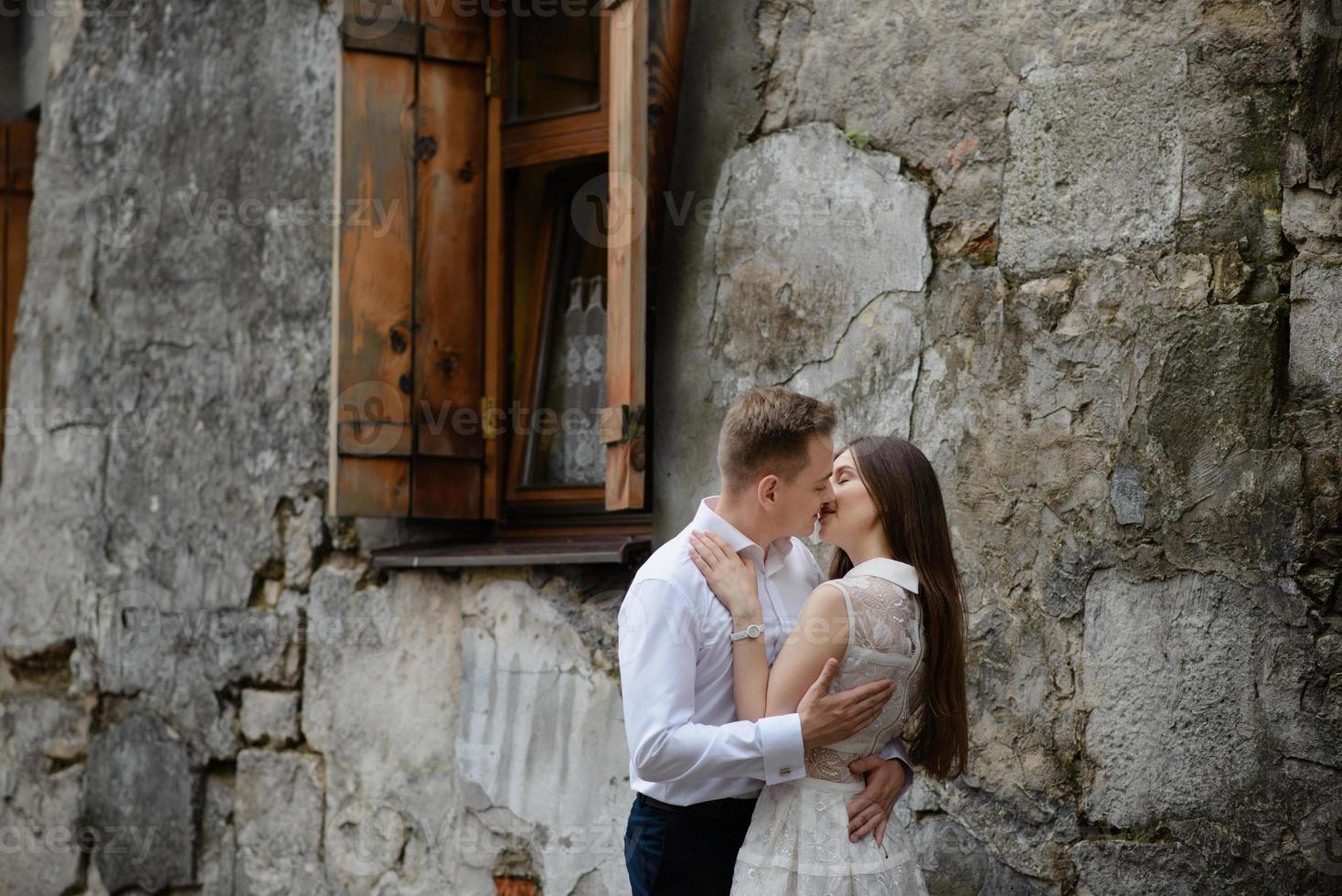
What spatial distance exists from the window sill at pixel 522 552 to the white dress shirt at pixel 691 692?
120 centimetres

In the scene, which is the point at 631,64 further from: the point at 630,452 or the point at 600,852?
the point at 600,852

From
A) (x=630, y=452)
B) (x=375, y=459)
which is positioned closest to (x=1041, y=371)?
(x=630, y=452)

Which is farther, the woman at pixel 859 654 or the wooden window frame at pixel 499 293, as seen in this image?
the wooden window frame at pixel 499 293

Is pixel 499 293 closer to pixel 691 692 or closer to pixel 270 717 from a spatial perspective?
pixel 270 717

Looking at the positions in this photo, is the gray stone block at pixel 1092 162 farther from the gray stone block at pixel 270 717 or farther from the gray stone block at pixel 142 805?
the gray stone block at pixel 142 805

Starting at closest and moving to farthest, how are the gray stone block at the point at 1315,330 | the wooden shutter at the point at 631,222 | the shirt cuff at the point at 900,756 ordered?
the shirt cuff at the point at 900,756
the gray stone block at the point at 1315,330
the wooden shutter at the point at 631,222

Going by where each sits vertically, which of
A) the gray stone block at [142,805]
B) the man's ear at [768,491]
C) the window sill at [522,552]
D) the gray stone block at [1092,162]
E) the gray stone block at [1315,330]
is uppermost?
the gray stone block at [1092,162]

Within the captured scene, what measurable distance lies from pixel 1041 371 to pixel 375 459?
2.14 meters

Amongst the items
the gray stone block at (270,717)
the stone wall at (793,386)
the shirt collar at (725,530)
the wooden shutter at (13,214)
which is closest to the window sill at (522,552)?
the stone wall at (793,386)

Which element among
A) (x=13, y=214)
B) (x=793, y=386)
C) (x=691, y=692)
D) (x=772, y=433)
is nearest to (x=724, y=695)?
(x=691, y=692)

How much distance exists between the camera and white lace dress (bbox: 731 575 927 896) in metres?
2.66

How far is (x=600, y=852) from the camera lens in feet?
13.3

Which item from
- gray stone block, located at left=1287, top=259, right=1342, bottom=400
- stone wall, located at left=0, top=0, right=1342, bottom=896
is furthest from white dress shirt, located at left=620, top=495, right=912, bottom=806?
gray stone block, located at left=1287, top=259, right=1342, bottom=400

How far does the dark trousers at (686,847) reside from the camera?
2777 millimetres
